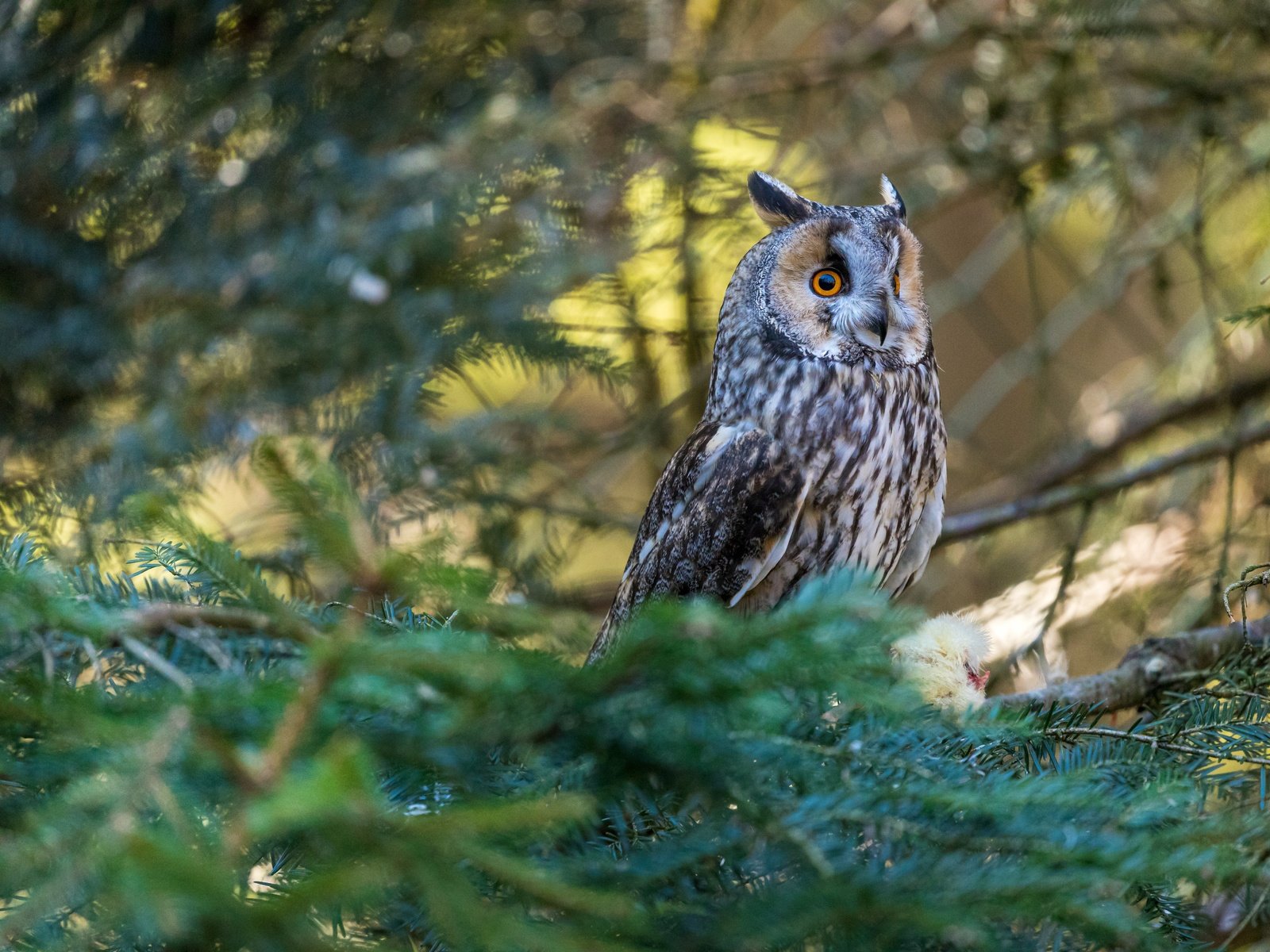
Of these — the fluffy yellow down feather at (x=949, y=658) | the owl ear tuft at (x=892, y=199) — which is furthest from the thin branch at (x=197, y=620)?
the owl ear tuft at (x=892, y=199)

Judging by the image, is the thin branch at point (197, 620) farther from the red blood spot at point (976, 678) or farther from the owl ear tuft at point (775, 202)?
the owl ear tuft at point (775, 202)

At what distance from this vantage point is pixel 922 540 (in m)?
1.85

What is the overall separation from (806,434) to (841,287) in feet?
0.94

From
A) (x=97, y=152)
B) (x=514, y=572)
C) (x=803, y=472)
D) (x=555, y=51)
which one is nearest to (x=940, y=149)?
(x=555, y=51)

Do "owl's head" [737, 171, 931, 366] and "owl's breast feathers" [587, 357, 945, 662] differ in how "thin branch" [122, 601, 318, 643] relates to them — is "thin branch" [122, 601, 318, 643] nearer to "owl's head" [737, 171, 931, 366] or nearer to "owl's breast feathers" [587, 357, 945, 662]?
"owl's breast feathers" [587, 357, 945, 662]

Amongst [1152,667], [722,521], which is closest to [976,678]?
[1152,667]

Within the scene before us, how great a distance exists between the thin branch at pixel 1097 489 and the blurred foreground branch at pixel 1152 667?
0.47 metres

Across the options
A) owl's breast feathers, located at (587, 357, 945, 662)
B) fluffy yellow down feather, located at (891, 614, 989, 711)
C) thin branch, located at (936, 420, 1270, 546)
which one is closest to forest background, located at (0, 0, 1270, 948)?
thin branch, located at (936, 420, 1270, 546)

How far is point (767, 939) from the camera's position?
2.12 ft

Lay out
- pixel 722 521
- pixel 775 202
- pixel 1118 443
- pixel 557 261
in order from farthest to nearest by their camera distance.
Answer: pixel 1118 443 < pixel 557 261 < pixel 775 202 < pixel 722 521

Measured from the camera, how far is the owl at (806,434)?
1669 millimetres

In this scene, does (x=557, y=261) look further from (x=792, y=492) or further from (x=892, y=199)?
(x=792, y=492)

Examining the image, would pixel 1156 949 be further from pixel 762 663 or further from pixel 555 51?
pixel 555 51

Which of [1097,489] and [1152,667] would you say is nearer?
[1152,667]
